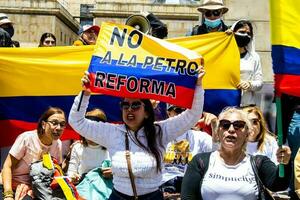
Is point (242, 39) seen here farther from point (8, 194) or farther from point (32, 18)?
point (32, 18)

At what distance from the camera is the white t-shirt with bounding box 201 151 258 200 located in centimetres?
603

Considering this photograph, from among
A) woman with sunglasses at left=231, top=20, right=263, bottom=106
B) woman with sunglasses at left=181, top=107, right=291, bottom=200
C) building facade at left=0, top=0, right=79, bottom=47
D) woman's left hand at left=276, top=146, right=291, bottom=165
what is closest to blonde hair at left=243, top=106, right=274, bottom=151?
woman with sunglasses at left=231, top=20, right=263, bottom=106

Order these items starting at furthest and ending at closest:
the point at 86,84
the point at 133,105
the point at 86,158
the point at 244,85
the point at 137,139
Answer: the point at 244,85, the point at 86,158, the point at 86,84, the point at 133,105, the point at 137,139

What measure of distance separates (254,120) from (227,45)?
142 centimetres

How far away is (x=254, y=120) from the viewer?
26.8ft

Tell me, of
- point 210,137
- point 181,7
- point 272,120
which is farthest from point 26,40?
point 210,137

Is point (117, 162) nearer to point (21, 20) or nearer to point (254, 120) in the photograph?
point (254, 120)

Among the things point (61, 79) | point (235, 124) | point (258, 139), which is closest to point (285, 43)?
point (235, 124)

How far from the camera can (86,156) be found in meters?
8.84

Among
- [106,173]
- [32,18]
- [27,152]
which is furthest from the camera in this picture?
[32,18]

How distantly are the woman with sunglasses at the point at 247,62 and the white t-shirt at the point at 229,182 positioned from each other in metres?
3.26

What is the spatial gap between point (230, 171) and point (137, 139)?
97cm

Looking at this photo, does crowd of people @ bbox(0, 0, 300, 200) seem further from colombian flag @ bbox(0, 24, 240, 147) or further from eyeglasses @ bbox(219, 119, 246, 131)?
colombian flag @ bbox(0, 24, 240, 147)

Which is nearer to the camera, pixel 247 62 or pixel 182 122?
pixel 182 122
